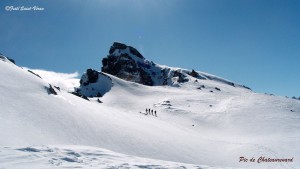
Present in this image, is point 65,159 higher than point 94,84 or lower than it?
lower

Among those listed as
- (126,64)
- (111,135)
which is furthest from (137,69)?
(111,135)

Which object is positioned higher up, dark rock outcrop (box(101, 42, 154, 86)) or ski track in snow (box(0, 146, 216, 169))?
dark rock outcrop (box(101, 42, 154, 86))

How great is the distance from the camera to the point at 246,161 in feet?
73.5

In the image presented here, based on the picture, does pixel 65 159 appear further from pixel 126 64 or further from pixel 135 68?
pixel 126 64

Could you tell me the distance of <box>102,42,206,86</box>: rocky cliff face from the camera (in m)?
118

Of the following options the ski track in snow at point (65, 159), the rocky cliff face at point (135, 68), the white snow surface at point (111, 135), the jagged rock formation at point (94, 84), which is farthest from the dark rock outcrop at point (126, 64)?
the ski track in snow at point (65, 159)

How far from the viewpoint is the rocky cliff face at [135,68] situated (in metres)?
118

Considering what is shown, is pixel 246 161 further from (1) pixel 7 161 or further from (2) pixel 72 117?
(1) pixel 7 161

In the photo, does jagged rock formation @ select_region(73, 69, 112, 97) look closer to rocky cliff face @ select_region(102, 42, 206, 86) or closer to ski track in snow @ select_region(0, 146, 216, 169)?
rocky cliff face @ select_region(102, 42, 206, 86)

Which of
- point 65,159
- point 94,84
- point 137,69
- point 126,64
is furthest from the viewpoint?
point 126,64

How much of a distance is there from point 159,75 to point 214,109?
241ft

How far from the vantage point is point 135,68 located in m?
123

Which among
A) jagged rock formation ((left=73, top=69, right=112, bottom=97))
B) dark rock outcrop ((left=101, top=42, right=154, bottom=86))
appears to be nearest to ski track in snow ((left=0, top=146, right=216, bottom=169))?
jagged rock formation ((left=73, top=69, right=112, bottom=97))

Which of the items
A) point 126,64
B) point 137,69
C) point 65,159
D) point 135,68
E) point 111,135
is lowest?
point 65,159
